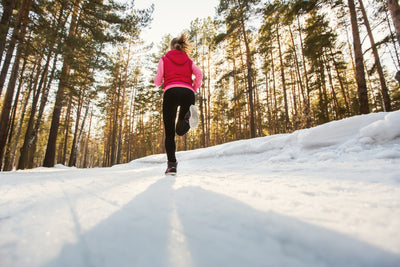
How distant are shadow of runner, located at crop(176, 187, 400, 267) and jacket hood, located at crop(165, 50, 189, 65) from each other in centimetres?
213

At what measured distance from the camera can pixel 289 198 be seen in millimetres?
890

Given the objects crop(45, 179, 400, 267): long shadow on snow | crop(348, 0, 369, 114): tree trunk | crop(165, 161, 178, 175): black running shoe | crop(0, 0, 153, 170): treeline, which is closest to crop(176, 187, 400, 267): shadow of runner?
crop(45, 179, 400, 267): long shadow on snow

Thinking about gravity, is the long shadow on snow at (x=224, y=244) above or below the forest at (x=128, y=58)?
below

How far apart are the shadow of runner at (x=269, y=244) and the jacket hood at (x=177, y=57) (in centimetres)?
213

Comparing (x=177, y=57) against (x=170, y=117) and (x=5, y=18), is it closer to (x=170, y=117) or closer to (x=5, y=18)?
(x=170, y=117)

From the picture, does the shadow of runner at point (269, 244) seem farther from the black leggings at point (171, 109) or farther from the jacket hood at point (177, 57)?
the jacket hood at point (177, 57)

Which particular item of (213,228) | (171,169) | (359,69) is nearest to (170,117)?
(171,169)

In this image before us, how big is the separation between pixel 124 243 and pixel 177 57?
7.57 feet

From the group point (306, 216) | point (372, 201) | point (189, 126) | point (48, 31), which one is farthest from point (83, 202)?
point (48, 31)

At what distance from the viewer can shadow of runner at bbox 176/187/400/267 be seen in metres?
0.45

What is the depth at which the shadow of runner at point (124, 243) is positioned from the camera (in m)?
0.49

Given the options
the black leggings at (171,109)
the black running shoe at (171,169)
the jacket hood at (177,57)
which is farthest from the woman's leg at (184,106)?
the black running shoe at (171,169)

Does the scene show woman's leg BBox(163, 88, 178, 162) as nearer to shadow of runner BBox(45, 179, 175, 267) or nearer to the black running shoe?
the black running shoe

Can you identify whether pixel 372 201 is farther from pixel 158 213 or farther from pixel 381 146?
pixel 381 146
